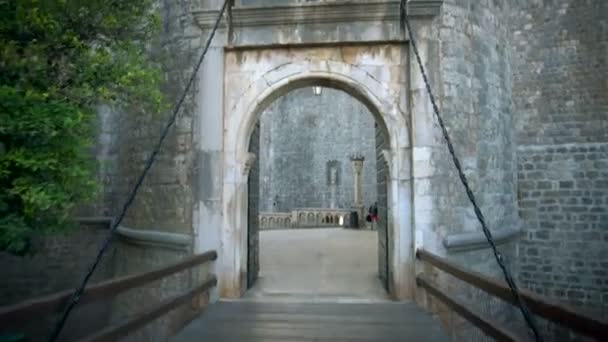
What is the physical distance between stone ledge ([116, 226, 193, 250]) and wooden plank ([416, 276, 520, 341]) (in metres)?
2.85

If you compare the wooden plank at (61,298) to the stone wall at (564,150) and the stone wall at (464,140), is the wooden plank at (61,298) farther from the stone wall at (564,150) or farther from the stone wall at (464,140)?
the stone wall at (564,150)

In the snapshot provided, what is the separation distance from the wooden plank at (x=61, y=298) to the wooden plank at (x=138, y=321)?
210 millimetres

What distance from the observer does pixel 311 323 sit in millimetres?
3746

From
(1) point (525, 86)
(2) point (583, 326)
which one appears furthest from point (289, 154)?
(2) point (583, 326)

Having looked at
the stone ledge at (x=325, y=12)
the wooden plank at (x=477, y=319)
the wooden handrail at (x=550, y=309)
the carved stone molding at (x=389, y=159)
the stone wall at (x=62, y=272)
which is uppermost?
the stone ledge at (x=325, y=12)

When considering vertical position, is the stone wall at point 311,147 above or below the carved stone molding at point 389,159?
above

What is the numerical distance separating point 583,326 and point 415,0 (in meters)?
3.99

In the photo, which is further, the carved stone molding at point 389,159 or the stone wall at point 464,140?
the carved stone molding at point 389,159

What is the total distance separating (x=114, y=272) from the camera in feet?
22.8

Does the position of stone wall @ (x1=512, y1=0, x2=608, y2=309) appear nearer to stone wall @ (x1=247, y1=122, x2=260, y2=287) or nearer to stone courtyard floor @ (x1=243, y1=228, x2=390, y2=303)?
stone courtyard floor @ (x1=243, y1=228, x2=390, y2=303)

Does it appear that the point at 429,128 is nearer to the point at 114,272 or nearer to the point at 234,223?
the point at 234,223

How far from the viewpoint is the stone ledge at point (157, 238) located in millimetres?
4953

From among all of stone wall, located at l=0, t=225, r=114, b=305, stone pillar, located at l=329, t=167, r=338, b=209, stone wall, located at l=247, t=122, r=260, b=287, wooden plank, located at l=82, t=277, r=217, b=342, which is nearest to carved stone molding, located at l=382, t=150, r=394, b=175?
stone wall, located at l=247, t=122, r=260, b=287

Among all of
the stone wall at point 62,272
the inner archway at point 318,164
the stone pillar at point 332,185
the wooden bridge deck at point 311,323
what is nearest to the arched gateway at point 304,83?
the wooden bridge deck at point 311,323
